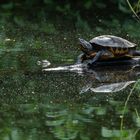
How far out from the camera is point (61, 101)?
14.3 feet

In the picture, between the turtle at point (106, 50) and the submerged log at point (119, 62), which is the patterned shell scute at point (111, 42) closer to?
the turtle at point (106, 50)

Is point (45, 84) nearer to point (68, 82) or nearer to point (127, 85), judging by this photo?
point (68, 82)

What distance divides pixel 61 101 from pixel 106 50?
1.42 m

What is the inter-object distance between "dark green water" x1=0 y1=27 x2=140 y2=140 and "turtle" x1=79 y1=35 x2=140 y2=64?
5.7 inches

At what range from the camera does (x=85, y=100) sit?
14.4ft

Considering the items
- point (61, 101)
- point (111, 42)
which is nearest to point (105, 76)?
point (111, 42)

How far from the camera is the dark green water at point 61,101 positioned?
3623 millimetres

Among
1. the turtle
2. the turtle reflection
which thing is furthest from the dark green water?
the turtle

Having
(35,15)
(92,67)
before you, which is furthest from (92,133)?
(35,15)

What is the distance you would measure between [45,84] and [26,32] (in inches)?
118

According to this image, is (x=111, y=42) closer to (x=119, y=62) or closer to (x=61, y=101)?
(x=119, y=62)

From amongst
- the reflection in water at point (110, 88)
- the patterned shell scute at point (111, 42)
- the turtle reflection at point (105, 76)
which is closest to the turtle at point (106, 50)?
the patterned shell scute at point (111, 42)

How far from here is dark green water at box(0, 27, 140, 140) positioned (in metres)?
3.62

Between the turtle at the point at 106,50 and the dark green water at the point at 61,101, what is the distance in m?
0.14
